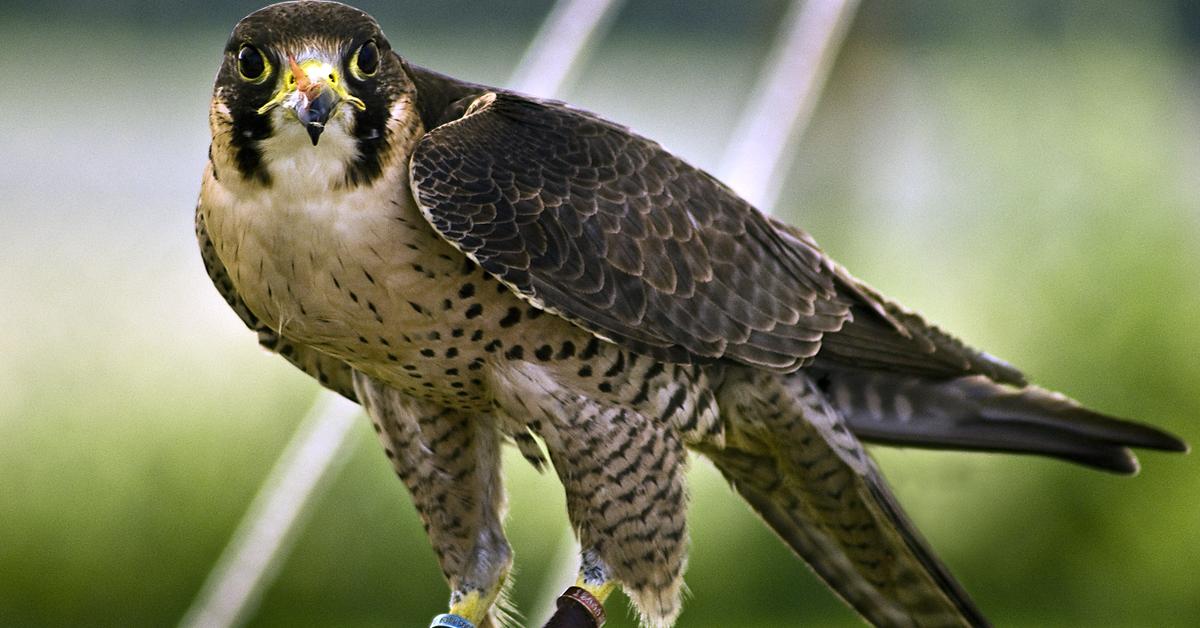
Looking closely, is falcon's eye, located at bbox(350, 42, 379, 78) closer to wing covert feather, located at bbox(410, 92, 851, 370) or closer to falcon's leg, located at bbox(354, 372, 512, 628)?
wing covert feather, located at bbox(410, 92, 851, 370)

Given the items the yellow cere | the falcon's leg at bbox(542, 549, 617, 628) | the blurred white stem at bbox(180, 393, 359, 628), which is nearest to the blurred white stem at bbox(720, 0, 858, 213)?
the blurred white stem at bbox(180, 393, 359, 628)

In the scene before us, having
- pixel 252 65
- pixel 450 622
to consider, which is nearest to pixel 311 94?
pixel 252 65

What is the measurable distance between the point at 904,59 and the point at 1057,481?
152 cm

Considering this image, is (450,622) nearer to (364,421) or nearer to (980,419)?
(980,419)

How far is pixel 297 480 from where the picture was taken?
10.6 ft

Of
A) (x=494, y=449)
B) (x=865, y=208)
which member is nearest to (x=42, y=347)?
(x=494, y=449)

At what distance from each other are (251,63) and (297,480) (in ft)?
5.61

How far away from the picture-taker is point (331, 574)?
405 centimetres

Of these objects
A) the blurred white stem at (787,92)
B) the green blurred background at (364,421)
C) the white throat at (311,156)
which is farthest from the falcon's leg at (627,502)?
the green blurred background at (364,421)

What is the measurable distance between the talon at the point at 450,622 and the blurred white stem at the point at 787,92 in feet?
4.39

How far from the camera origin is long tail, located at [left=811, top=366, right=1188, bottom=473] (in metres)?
2.18

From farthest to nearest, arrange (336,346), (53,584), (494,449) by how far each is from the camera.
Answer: (53,584), (494,449), (336,346)

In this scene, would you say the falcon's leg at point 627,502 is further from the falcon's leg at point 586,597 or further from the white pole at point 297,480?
the white pole at point 297,480

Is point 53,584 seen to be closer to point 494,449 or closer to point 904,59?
point 494,449
